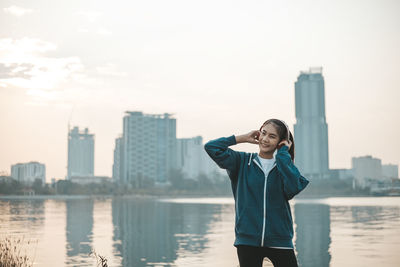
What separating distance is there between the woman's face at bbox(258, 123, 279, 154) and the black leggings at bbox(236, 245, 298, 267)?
559 mm

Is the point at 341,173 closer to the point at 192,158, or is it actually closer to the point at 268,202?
the point at 192,158

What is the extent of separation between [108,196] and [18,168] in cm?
3093

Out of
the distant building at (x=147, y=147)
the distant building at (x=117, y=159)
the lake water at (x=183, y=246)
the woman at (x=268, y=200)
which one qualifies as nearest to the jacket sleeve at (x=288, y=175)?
the woman at (x=268, y=200)

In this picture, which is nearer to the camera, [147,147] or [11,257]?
[11,257]

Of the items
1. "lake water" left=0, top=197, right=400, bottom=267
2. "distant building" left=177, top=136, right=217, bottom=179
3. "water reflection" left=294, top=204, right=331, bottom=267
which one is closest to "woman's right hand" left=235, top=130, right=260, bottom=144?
"lake water" left=0, top=197, right=400, bottom=267

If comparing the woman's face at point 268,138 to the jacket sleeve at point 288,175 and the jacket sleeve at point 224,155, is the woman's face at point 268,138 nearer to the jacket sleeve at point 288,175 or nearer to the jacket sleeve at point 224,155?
the jacket sleeve at point 288,175

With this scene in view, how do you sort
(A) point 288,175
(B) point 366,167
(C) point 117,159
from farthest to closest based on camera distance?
1. (C) point 117,159
2. (B) point 366,167
3. (A) point 288,175

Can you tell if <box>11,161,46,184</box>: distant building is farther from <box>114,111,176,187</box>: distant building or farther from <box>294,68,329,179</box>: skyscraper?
<box>294,68,329,179</box>: skyscraper

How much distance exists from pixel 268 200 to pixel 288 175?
0.20m

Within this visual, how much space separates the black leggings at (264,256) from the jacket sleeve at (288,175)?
32cm

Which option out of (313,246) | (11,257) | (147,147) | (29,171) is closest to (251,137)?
(11,257)

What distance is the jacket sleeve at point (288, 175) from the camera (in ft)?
9.59

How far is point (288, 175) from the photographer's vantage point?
2.92m

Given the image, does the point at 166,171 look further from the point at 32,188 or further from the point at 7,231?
the point at 7,231
